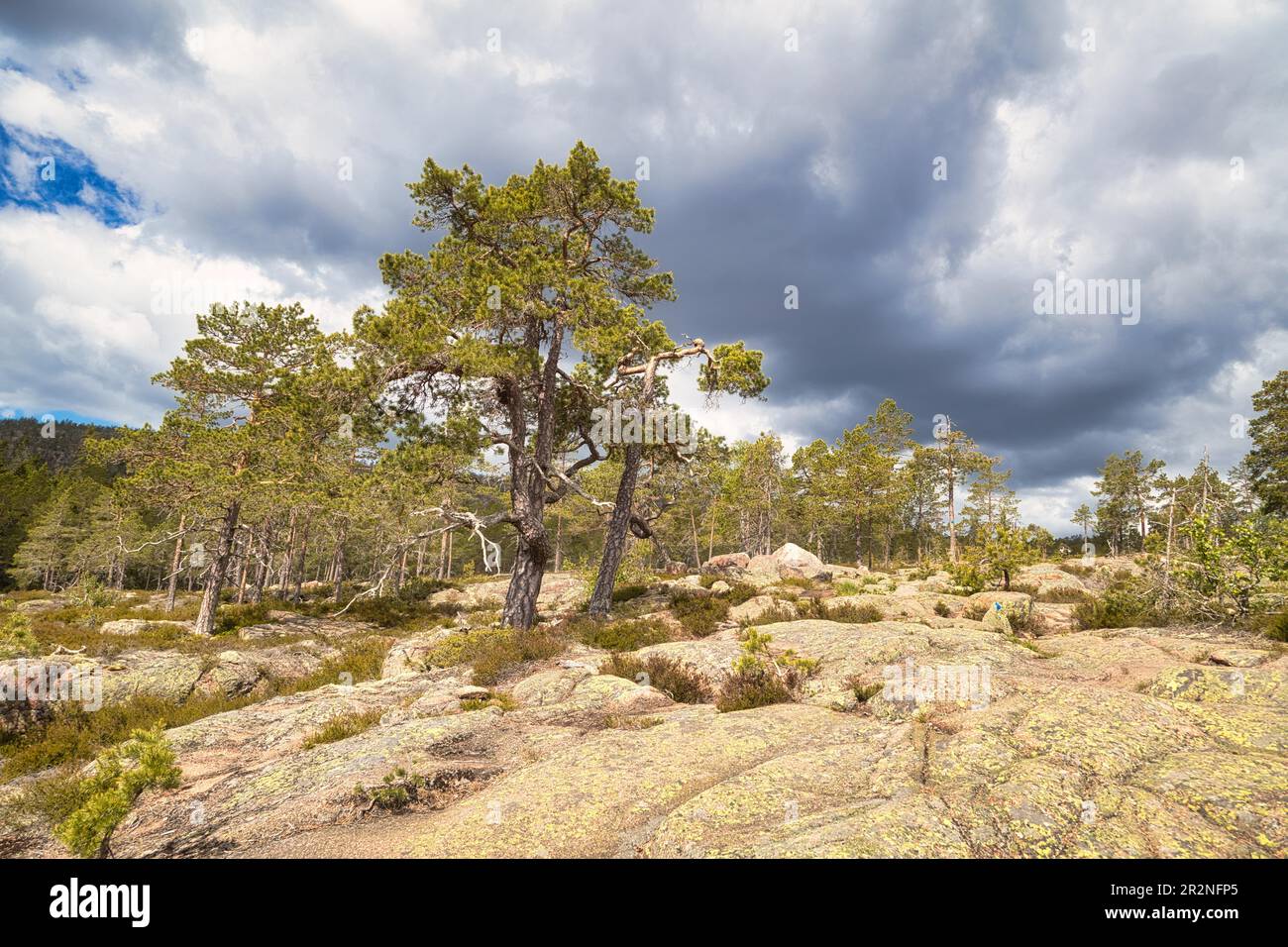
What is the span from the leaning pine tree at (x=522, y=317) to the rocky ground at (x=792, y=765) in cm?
772

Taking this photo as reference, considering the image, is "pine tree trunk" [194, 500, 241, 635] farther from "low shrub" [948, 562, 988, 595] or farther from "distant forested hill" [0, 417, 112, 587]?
"distant forested hill" [0, 417, 112, 587]

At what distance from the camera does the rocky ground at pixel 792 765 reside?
361cm

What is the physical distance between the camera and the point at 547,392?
1686cm

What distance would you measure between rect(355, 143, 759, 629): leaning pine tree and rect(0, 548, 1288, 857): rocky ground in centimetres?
772

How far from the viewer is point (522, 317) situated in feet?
50.5

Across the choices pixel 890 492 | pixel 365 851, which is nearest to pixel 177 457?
pixel 365 851

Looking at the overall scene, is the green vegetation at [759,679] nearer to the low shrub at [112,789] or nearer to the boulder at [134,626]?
the low shrub at [112,789]

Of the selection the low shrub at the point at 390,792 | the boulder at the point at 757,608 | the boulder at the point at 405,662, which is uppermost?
the boulder at the point at 757,608

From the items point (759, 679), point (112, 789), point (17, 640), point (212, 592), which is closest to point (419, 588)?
point (212, 592)

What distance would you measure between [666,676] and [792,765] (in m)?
4.64

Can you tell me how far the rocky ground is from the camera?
142 inches

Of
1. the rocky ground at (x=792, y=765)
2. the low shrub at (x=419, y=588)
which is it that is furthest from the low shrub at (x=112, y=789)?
the low shrub at (x=419, y=588)
